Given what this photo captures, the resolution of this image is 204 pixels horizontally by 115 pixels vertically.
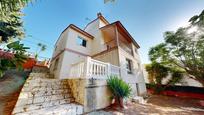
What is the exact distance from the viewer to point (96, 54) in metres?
9.95

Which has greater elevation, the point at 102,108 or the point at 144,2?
the point at 144,2

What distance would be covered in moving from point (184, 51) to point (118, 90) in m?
10.7

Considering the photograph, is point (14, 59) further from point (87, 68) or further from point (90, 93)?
point (90, 93)

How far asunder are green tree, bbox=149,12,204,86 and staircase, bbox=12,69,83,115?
39.2ft

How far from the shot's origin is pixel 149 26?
28.9 feet

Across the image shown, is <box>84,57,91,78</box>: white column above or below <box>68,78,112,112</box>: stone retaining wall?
above

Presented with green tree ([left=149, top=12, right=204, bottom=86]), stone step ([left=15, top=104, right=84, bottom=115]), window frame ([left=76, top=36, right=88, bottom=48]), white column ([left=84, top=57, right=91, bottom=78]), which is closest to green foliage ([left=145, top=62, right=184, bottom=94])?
green tree ([left=149, top=12, right=204, bottom=86])

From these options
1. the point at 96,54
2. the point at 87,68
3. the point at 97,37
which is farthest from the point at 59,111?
the point at 97,37

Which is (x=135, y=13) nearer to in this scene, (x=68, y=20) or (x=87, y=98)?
(x=68, y=20)

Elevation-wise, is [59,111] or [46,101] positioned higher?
[46,101]

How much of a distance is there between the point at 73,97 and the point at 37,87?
1.76m

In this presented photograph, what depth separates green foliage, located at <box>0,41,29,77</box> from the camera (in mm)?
1537

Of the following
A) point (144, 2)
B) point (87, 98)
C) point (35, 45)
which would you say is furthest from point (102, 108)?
point (35, 45)

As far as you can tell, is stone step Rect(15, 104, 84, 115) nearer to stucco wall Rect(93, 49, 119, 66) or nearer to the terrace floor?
the terrace floor
